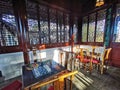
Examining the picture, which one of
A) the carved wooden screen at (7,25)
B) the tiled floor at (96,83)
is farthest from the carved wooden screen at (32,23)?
the tiled floor at (96,83)

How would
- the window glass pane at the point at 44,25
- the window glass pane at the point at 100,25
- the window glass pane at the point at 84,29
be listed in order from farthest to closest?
the window glass pane at the point at 84,29
the window glass pane at the point at 100,25
the window glass pane at the point at 44,25

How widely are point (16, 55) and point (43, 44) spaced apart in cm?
108

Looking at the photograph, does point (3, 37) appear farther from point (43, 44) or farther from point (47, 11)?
point (47, 11)

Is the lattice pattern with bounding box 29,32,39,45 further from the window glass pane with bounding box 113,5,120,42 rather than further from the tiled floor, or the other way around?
the window glass pane with bounding box 113,5,120,42

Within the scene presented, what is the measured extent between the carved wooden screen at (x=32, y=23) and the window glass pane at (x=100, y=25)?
2877 millimetres

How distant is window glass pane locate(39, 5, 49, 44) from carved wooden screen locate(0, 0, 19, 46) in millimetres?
973

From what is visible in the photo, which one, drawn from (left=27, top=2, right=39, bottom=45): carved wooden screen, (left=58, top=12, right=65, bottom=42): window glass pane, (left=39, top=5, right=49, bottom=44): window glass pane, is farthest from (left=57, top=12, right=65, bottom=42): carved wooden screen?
(left=27, top=2, right=39, bottom=45): carved wooden screen

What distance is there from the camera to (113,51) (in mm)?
3191

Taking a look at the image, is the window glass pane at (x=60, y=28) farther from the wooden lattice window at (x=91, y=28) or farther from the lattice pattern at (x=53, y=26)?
the wooden lattice window at (x=91, y=28)

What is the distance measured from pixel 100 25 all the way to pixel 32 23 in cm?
307

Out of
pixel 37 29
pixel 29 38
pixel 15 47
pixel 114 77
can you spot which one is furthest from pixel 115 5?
pixel 15 47

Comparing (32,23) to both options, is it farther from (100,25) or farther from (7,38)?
(100,25)

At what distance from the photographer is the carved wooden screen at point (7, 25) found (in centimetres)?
226

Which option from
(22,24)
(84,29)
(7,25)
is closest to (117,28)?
(84,29)
